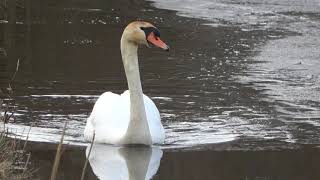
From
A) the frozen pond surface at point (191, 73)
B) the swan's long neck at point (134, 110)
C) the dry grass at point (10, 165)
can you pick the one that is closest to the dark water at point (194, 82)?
the frozen pond surface at point (191, 73)

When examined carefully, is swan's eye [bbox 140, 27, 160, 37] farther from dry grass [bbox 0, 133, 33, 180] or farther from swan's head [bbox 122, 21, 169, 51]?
dry grass [bbox 0, 133, 33, 180]

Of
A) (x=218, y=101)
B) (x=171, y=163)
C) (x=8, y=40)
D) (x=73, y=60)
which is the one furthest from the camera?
(x=8, y=40)

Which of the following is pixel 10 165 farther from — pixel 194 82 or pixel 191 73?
pixel 191 73

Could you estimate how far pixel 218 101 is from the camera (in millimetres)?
12172

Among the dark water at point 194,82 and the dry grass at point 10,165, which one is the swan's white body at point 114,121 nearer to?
the dark water at point 194,82

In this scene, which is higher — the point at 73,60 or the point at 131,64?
the point at 131,64

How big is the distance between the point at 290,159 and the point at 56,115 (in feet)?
11.0

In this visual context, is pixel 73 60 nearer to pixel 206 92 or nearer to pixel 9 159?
pixel 206 92

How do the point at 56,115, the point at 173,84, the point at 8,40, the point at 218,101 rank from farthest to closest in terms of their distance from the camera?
the point at 8,40 → the point at 173,84 → the point at 218,101 → the point at 56,115

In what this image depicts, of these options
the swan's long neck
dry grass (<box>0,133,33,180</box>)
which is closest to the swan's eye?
the swan's long neck

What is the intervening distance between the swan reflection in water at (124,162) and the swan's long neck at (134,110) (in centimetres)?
12

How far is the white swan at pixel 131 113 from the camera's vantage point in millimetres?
9602

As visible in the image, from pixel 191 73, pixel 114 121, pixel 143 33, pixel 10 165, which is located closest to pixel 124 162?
pixel 114 121

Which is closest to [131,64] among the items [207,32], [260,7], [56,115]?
[56,115]
